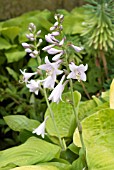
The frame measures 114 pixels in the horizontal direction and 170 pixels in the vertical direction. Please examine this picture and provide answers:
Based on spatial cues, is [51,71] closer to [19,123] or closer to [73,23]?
[19,123]

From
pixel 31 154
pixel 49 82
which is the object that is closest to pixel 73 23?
pixel 31 154

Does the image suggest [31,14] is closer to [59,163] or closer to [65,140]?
[65,140]

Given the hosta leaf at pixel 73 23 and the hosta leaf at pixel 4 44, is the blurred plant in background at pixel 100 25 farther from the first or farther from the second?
the hosta leaf at pixel 4 44

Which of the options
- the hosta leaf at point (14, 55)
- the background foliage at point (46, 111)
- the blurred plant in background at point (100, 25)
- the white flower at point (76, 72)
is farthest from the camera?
the hosta leaf at point (14, 55)

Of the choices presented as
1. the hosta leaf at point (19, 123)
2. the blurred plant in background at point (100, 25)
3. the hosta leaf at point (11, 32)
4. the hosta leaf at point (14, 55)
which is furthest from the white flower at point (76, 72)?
the hosta leaf at point (11, 32)

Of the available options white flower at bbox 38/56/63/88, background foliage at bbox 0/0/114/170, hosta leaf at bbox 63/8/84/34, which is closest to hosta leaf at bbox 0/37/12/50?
background foliage at bbox 0/0/114/170

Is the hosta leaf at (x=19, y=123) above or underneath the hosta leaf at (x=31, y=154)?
underneath
